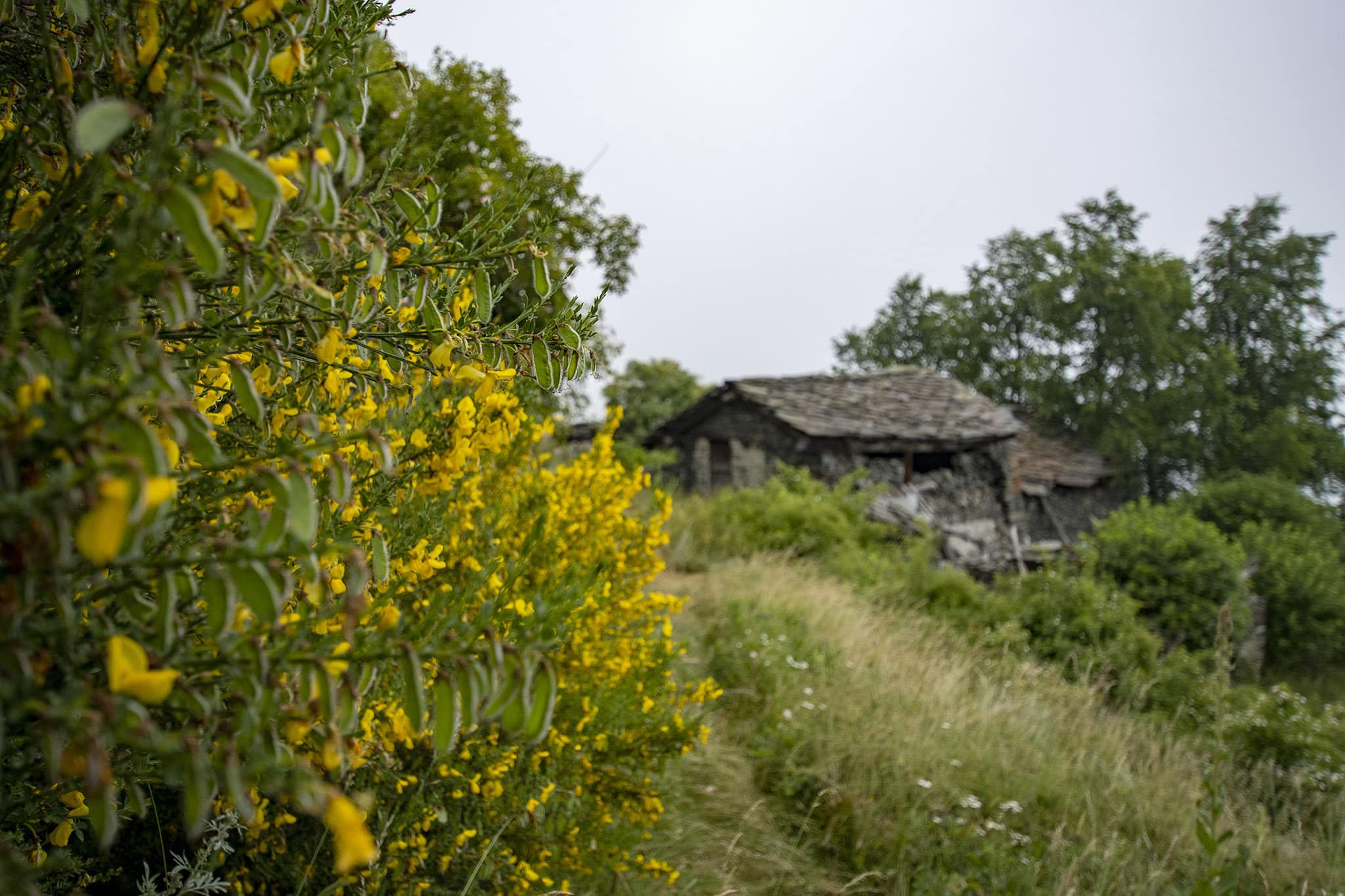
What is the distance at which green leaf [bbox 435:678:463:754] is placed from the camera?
0.67 meters

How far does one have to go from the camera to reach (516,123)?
26.9 feet

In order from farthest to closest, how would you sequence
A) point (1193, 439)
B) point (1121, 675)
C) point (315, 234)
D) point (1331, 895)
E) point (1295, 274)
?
point (1295, 274)
point (1193, 439)
point (1121, 675)
point (1331, 895)
point (315, 234)

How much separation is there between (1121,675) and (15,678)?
7261 mm

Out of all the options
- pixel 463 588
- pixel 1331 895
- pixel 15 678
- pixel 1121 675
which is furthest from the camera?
pixel 1121 675

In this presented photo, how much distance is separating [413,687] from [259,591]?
0.49 ft

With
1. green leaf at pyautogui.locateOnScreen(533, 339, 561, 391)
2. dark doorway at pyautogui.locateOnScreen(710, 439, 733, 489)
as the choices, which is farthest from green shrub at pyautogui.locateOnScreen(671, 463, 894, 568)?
green leaf at pyautogui.locateOnScreen(533, 339, 561, 391)

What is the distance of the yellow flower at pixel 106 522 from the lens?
48 centimetres

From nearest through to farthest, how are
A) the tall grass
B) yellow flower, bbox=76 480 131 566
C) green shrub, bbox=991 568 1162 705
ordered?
1. yellow flower, bbox=76 480 131 566
2. the tall grass
3. green shrub, bbox=991 568 1162 705

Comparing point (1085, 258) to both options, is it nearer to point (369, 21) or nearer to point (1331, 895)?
point (1331, 895)

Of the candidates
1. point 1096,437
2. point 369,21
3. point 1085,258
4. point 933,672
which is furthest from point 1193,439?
point 369,21

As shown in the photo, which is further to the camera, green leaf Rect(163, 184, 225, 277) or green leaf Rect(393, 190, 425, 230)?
green leaf Rect(393, 190, 425, 230)

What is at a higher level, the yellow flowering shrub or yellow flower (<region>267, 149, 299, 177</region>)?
yellow flower (<region>267, 149, 299, 177</region>)

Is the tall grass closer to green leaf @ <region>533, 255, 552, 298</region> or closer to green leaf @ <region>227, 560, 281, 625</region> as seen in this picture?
green leaf @ <region>533, 255, 552, 298</region>

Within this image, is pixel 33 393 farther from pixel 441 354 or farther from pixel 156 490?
pixel 441 354
